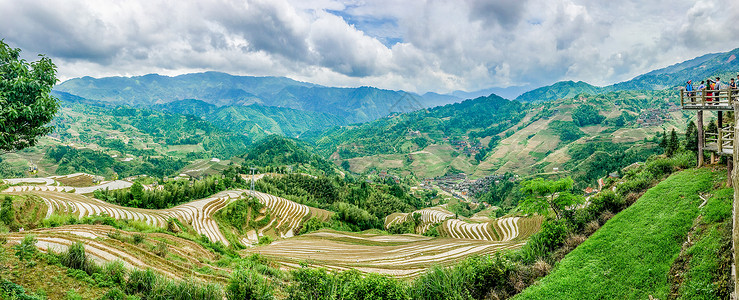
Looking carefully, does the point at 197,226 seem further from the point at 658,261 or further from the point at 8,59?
the point at 658,261

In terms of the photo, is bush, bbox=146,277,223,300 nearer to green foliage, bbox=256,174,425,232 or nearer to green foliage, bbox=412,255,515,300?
green foliage, bbox=412,255,515,300

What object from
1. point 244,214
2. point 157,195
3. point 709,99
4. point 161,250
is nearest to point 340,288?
point 161,250

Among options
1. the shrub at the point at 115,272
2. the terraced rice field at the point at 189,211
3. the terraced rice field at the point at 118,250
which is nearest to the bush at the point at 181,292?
the shrub at the point at 115,272

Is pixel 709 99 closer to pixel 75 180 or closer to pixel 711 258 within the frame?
pixel 711 258

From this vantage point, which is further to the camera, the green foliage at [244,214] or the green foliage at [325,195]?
the green foliage at [325,195]

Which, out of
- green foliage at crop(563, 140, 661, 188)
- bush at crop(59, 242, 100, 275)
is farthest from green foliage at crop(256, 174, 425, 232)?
green foliage at crop(563, 140, 661, 188)

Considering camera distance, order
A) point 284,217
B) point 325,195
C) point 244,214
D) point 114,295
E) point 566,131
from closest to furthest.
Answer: point 114,295 → point 244,214 → point 284,217 → point 325,195 → point 566,131

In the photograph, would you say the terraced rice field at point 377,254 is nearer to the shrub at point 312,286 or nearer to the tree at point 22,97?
the shrub at point 312,286
